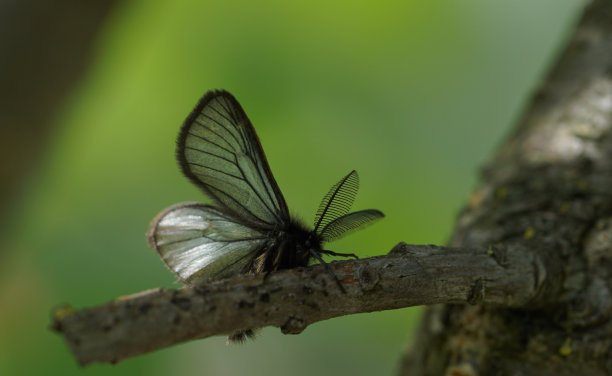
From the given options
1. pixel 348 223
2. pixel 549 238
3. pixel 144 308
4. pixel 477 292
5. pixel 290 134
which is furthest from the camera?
pixel 290 134

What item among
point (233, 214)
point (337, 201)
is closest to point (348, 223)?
point (337, 201)

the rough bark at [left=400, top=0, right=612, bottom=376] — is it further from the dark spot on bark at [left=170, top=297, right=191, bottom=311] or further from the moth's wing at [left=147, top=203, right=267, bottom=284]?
the dark spot on bark at [left=170, top=297, right=191, bottom=311]

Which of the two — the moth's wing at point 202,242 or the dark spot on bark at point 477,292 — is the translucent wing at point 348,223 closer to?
the moth's wing at point 202,242

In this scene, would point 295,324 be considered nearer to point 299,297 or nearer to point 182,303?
point 299,297

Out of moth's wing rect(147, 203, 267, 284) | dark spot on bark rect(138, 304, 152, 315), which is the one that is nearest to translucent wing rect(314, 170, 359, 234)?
moth's wing rect(147, 203, 267, 284)

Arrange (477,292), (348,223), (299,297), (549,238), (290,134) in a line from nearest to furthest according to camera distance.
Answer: (299,297) → (477,292) → (348,223) → (549,238) → (290,134)

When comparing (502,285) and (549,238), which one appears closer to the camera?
(502,285)

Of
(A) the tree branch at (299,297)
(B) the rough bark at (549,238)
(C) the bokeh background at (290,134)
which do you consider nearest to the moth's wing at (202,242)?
(A) the tree branch at (299,297)
